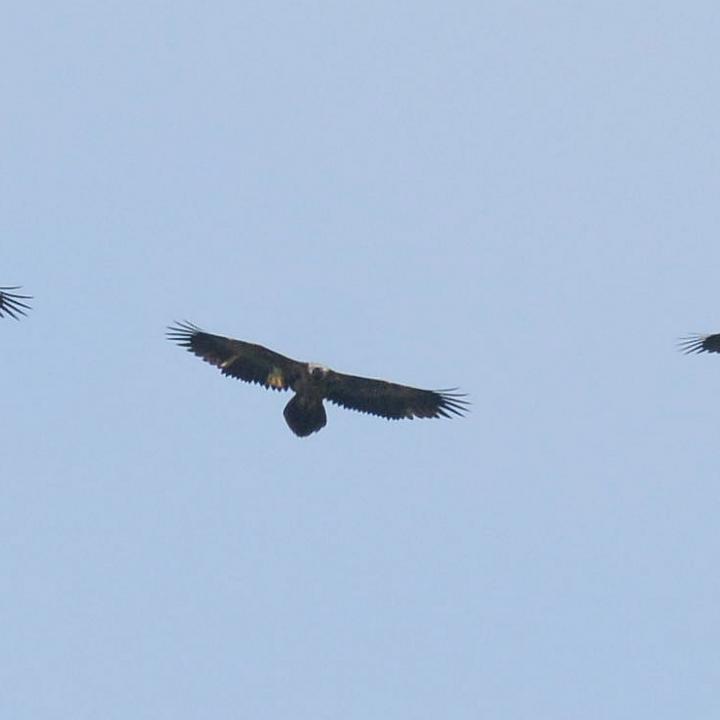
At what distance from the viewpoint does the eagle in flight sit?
3478cm

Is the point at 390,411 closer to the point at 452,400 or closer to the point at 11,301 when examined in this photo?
the point at 452,400

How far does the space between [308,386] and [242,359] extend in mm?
1377

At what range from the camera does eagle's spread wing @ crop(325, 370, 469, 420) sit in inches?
1403

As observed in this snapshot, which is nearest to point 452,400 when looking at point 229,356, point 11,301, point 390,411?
point 390,411

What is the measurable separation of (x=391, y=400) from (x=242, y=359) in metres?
2.65

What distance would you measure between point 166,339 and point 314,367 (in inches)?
105

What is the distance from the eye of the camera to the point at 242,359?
35625mm

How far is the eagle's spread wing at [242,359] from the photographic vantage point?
3522 centimetres

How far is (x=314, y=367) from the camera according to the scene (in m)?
35.0

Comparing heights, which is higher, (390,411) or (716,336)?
(716,336)

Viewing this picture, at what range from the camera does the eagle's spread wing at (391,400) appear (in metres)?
35.6

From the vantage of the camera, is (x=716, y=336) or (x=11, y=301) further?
(x=716, y=336)

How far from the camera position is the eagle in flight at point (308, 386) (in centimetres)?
3478

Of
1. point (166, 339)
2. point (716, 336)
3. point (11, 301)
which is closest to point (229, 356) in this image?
point (166, 339)
